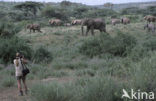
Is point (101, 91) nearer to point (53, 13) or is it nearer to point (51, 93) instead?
point (51, 93)

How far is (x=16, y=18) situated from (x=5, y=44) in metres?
33.4

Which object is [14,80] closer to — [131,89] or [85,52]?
[131,89]

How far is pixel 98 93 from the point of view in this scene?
16.6 feet

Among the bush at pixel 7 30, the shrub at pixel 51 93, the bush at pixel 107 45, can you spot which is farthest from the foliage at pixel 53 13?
the shrub at pixel 51 93

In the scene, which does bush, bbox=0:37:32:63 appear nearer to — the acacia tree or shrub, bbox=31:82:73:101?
shrub, bbox=31:82:73:101

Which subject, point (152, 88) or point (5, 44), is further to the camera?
point (5, 44)

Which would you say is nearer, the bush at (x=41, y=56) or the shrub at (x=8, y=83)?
the shrub at (x=8, y=83)

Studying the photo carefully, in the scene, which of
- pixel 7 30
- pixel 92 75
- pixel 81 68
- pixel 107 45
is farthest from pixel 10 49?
pixel 107 45

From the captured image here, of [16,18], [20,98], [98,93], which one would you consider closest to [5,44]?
[20,98]

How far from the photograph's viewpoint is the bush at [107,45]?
12712mm

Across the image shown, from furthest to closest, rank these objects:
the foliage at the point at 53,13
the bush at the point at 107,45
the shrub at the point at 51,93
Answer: the foliage at the point at 53,13 → the bush at the point at 107,45 → the shrub at the point at 51,93

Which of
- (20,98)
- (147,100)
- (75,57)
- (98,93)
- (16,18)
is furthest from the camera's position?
(16,18)

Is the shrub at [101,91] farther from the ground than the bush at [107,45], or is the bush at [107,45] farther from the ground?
the shrub at [101,91]

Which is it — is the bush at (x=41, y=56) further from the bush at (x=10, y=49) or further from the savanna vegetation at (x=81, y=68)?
the bush at (x=10, y=49)
